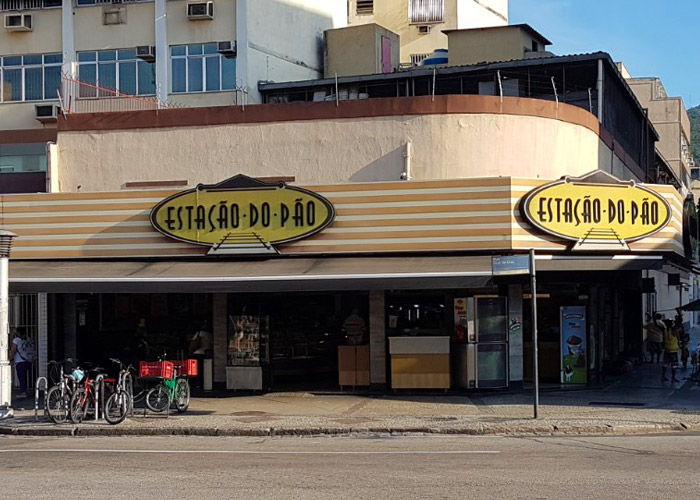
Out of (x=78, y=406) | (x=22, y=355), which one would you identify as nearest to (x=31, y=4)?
(x=22, y=355)

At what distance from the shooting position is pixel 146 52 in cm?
3756

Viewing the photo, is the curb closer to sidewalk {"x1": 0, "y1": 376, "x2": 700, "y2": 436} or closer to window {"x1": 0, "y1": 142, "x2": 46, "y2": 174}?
sidewalk {"x1": 0, "y1": 376, "x2": 700, "y2": 436}

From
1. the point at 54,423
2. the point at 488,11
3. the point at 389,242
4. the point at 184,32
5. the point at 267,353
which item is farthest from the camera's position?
the point at 488,11

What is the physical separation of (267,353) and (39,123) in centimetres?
1882

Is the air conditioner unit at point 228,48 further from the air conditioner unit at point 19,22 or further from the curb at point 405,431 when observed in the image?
the curb at point 405,431

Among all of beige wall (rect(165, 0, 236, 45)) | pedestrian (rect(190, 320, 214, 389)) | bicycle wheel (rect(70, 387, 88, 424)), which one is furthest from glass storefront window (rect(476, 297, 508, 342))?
beige wall (rect(165, 0, 236, 45))

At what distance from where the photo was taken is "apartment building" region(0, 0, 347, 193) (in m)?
37.3

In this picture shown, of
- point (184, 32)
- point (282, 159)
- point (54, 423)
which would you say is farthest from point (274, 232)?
point (184, 32)

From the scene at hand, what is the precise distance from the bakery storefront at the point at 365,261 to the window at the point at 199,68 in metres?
14.0

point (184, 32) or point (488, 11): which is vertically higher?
point (488, 11)

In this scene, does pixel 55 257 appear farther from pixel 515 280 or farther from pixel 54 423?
pixel 515 280

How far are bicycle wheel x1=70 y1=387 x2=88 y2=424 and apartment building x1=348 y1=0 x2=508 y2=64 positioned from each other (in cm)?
3350

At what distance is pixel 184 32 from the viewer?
1494 inches

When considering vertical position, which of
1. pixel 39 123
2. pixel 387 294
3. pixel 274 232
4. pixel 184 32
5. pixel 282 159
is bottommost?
pixel 387 294
